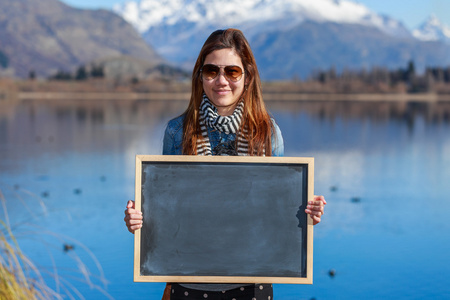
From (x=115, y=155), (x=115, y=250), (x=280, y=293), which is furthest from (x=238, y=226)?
(x=115, y=155)

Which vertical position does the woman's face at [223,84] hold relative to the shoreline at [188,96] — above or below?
below

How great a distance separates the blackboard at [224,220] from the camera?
11.4ft

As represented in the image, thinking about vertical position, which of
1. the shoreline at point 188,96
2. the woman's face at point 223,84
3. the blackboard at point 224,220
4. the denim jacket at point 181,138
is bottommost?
the blackboard at point 224,220

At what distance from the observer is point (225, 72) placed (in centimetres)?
352

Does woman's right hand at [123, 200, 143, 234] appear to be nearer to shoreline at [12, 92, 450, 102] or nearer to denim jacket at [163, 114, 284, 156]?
denim jacket at [163, 114, 284, 156]

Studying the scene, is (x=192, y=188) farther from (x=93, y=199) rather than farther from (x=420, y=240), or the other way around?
(x=93, y=199)

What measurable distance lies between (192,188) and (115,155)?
1085 inches

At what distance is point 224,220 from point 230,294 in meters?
0.44

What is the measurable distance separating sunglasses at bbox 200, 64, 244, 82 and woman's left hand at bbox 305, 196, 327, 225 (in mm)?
850

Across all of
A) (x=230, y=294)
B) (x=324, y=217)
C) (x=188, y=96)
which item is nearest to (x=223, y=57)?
(x=230, y=294)

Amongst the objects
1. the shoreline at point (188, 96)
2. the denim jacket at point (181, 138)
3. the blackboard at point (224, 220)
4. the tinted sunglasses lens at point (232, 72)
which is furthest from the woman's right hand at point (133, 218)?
the shoreline at point (188, 96)

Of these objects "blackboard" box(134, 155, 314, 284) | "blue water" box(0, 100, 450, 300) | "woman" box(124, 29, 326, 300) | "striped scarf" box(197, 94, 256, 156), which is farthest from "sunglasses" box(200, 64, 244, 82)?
"blue water" box(0, 100, 450, 300)

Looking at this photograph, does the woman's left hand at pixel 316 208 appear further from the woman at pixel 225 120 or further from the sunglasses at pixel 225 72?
A: the sunglasses at pixel 225 72

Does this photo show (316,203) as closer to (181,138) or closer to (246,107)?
(246,107)
